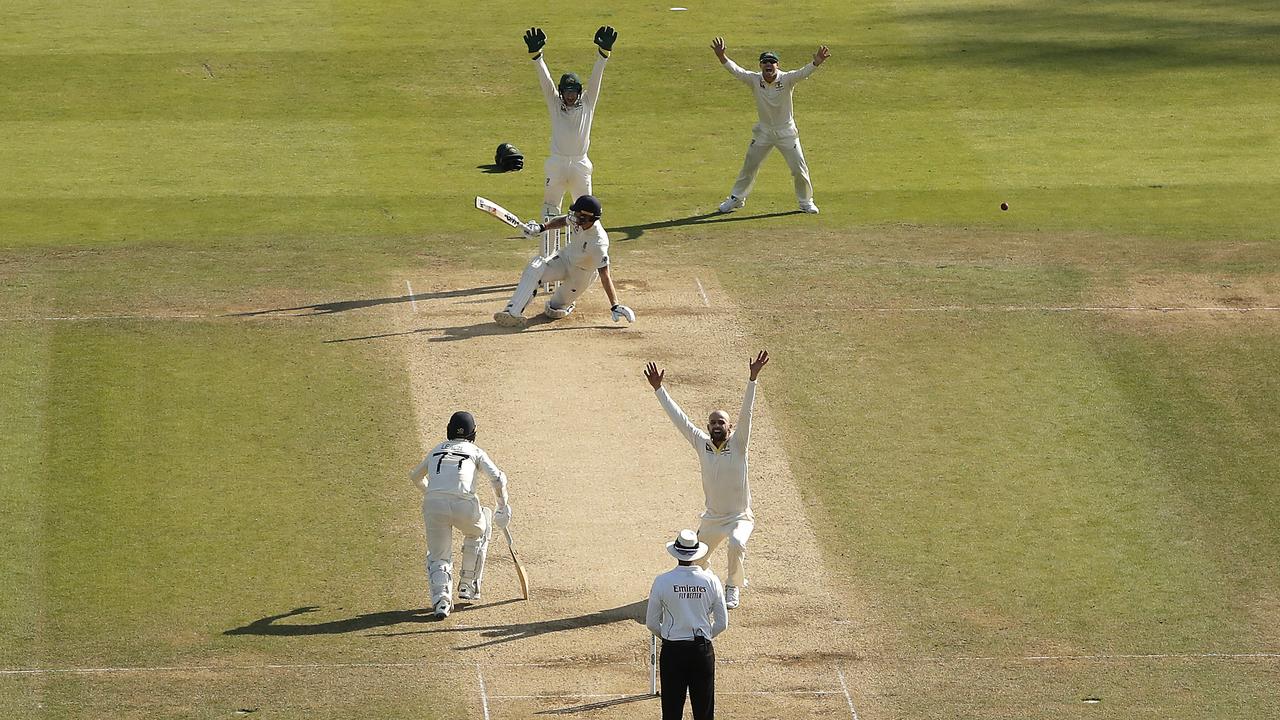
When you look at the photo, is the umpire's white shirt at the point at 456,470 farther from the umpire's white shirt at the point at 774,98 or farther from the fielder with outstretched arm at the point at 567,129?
the umpire's white shirt at the point at 774,98

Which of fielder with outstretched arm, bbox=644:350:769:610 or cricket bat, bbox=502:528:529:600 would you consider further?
cricket bat, bbox=502:528:529:600

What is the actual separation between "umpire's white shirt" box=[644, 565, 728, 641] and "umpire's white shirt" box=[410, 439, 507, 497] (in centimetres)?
250

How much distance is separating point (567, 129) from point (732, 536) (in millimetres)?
8621

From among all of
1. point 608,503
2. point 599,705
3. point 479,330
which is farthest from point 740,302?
point 599,705

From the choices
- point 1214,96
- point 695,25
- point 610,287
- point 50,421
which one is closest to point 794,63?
point 695,25

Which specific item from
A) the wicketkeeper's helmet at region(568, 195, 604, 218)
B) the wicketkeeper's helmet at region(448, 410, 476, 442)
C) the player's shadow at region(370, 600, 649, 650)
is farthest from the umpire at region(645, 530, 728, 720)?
the wicketkeeper's helmet at region(568, 195, 604, 218)

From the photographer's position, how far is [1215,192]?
28328mm

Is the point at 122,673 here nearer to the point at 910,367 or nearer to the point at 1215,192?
the point at 910,367

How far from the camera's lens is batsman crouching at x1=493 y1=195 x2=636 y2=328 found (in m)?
21.9

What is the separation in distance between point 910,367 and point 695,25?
16.8m

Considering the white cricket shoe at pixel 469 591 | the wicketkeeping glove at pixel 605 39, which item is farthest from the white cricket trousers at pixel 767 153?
the white cricket shoe at pixel 469 591

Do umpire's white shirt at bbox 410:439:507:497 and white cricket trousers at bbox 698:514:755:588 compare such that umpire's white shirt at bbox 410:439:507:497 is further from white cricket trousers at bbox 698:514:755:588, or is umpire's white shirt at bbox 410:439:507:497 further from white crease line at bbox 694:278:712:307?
white crease line at bbox 694:278:712:307

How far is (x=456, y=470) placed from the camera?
15852mm

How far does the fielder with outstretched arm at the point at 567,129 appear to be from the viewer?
22.8 meters
